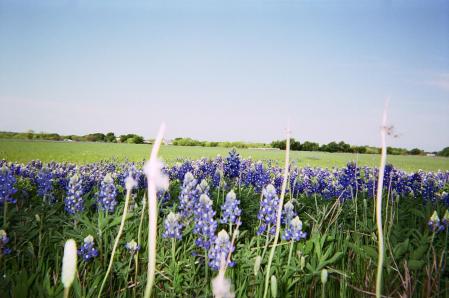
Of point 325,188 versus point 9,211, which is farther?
point 325,188

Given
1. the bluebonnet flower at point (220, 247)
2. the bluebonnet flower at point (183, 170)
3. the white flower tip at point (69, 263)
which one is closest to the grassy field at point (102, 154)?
the bluebonnet flower at point (183, 170)

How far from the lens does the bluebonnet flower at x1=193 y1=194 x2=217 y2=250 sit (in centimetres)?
225

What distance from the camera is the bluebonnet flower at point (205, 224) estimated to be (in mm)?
2245

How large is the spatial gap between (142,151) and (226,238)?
5.34 metres

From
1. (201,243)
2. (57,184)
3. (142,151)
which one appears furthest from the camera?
(142,151)

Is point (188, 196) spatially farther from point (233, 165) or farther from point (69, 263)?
point (69, 263)

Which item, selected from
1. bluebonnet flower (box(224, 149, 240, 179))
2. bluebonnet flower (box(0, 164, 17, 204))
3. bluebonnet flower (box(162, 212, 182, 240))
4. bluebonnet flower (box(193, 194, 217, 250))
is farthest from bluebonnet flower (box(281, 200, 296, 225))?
bluebonnet flower (box(0, 164, 17, 204))

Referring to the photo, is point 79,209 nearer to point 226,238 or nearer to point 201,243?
point 201,243

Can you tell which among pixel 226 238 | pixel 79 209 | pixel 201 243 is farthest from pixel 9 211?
pixel 226 238

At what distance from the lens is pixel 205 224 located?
7.52 feet

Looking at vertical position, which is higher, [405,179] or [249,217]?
[405,179]

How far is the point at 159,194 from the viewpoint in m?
3.32

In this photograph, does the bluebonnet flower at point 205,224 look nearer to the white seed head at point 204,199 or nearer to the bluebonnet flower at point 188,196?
the white seed head at point 204,199

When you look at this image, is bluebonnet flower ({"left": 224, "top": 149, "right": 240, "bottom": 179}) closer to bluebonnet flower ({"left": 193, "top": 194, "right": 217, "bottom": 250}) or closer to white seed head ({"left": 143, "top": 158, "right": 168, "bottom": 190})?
bluebonnet flower ({"left": 193, "top": 194, "right": 217, "bottom": 250})
